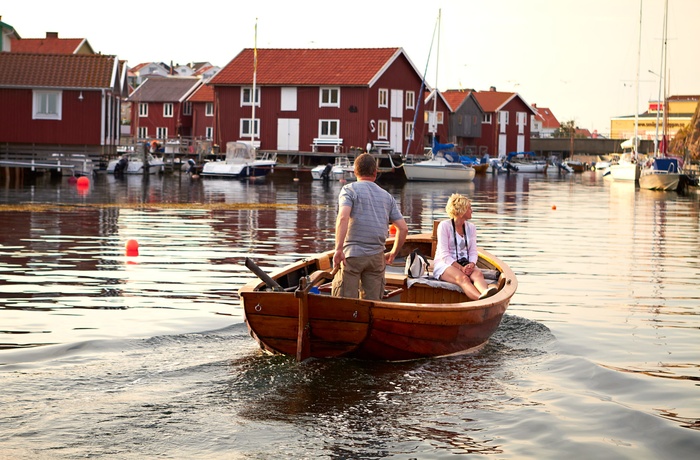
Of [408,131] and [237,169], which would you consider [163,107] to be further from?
[237,169]

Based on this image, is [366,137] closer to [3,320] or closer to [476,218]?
[476,218]

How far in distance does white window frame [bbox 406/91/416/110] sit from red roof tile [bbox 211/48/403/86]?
149 inches

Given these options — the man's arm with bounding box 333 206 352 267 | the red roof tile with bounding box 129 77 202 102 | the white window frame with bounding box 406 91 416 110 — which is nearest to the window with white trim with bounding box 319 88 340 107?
the white window frame with bounding box 406 91 416 110

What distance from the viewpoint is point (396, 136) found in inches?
2933

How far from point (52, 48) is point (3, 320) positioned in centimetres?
6938

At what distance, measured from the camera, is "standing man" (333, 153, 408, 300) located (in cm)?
1074

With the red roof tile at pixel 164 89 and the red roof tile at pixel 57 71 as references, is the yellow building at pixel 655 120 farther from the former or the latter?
the red roof tile at pixel 57 71

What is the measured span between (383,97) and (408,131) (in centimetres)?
462

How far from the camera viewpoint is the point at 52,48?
78125mm

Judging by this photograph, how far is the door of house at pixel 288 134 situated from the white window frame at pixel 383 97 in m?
5.78

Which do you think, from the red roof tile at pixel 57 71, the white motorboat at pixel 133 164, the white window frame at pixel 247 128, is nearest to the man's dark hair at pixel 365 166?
the red roof tile at pixel 57 71

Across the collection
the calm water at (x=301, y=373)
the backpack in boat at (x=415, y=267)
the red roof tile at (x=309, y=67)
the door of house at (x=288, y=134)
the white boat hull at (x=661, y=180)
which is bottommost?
the calm water at (x=301, y=373)

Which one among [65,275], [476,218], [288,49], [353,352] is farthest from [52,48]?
[353,352]

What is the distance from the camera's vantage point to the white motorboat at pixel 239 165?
63.2 m
